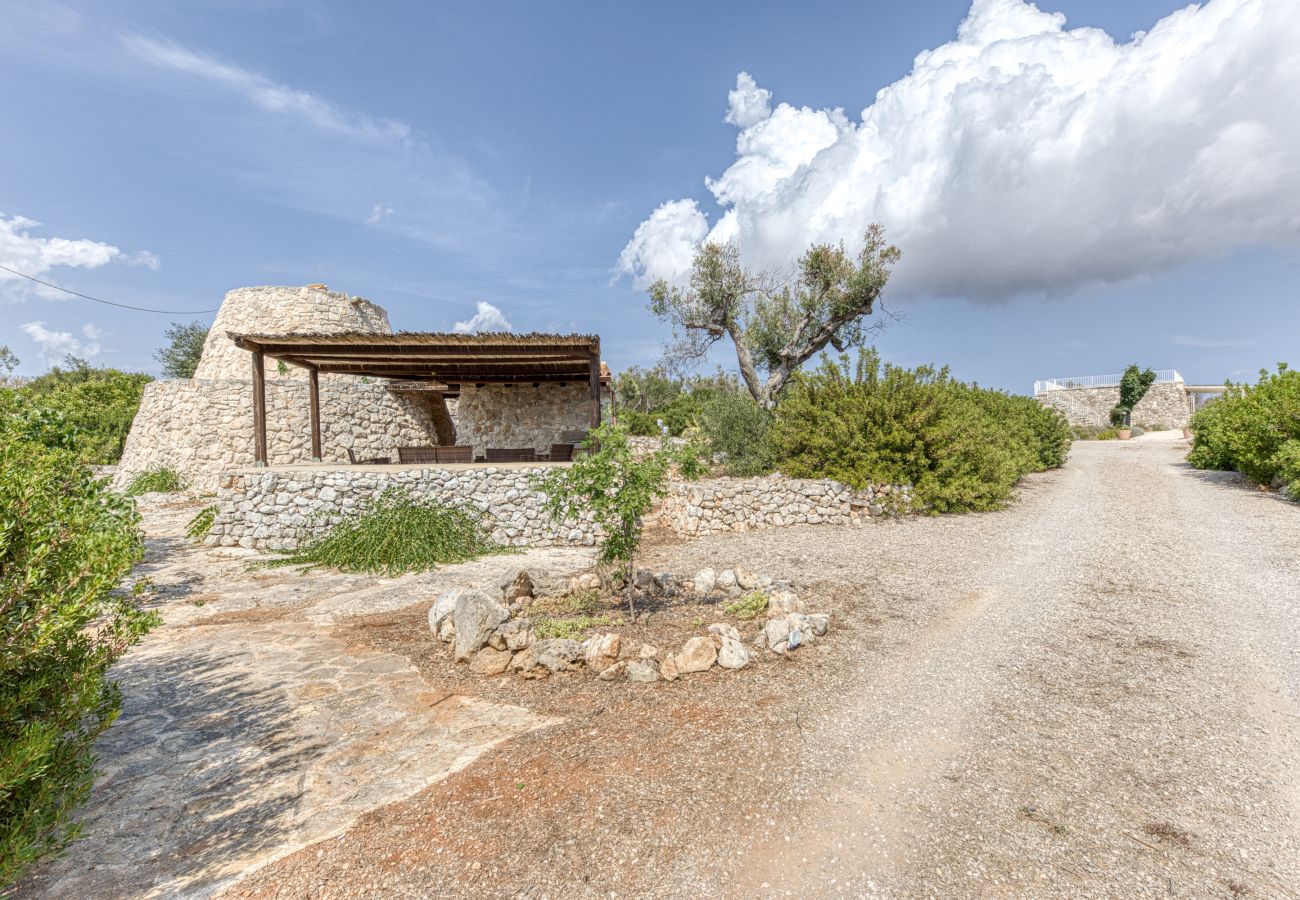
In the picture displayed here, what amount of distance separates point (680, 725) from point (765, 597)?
2.55 meters

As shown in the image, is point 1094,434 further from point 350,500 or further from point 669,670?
point 350,500

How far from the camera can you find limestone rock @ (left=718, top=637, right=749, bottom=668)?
4750 millimetres

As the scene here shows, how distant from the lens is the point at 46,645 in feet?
7.97

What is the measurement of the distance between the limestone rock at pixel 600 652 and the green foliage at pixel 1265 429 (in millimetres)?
14313

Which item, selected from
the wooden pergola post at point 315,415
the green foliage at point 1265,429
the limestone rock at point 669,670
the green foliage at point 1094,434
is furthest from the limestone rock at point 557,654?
the green foliage at point 1094,434

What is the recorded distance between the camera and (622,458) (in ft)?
18.6

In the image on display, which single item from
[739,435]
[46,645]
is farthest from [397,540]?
[739,435]

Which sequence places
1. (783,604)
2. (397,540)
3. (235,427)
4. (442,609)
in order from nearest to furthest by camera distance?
(442,609), (783,604), (397,540), (235,427)

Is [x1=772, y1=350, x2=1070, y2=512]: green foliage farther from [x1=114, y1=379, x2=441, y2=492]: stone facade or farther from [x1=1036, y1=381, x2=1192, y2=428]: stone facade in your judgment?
[x1=1036, y1=381, x2=1192, y2=428]: stone facade

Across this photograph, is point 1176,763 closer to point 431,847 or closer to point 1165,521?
point 431,847

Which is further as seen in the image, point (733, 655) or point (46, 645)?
point (733, 655)

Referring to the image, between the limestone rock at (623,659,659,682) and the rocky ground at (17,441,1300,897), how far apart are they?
0.09m

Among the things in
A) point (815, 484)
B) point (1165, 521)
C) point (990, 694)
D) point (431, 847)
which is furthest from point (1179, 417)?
point (431, 847)

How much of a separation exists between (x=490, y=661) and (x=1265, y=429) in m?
16.7
